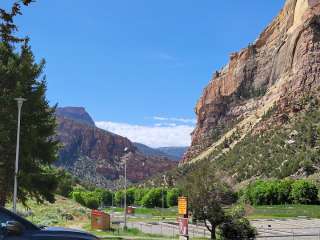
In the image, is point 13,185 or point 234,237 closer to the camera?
point 13,185

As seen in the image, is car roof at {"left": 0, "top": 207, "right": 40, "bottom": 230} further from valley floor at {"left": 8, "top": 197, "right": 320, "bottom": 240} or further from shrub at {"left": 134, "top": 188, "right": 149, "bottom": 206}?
shrub at {"left": 134, "top": 188, "right": 149, "bottom": 206}

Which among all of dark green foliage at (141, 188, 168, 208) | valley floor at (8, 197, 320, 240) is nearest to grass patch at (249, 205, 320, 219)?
valley floor at (8, 197, 320, 240)

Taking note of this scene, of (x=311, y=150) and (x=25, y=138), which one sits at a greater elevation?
(x=311, y=150)

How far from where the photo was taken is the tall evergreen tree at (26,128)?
32.9m

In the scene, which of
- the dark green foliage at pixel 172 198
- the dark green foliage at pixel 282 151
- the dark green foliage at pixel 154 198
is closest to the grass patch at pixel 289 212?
the dark green foliage at pixel 282 151

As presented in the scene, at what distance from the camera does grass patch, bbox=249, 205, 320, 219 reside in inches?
3103

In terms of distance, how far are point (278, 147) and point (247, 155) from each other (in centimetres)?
1327

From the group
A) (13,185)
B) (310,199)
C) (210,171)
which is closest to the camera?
(13,185)

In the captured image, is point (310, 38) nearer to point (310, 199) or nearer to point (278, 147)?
point (278, 147)

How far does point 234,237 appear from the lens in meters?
36.3

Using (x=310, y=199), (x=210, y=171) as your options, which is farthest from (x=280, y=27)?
(x=210, y=171)

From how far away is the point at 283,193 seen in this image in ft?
314

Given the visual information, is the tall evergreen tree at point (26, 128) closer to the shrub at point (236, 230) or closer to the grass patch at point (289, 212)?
the shrub at point (236, 230)

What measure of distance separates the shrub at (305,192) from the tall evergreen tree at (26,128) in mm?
63802
